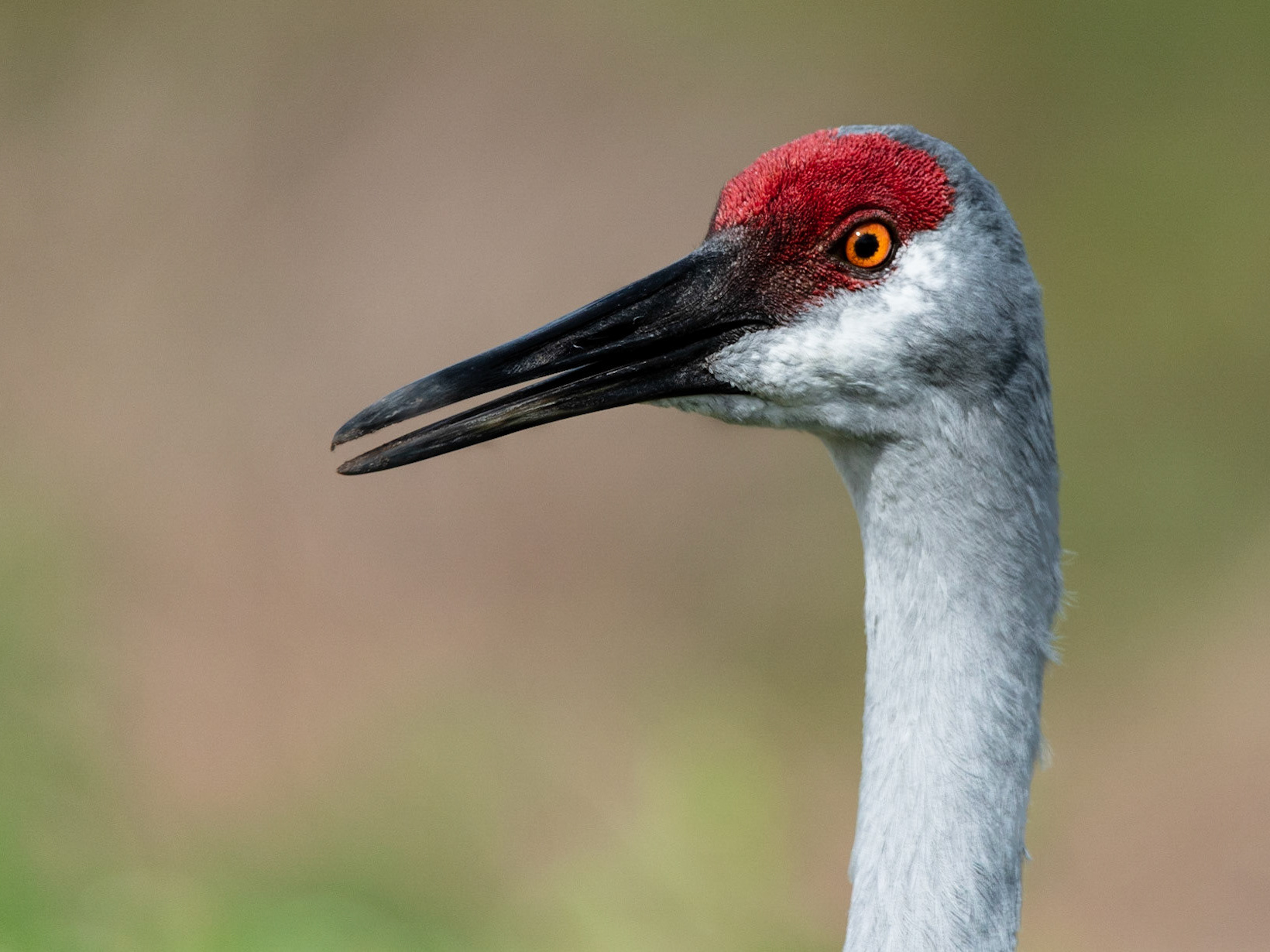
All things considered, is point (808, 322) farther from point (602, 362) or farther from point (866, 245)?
point (602, 362)

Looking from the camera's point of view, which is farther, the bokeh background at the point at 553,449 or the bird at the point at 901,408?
the bokeh background at the point at 553,449

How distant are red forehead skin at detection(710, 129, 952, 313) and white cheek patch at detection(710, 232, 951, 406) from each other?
0.12ft

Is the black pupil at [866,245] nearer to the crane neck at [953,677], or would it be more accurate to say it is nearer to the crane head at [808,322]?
the crane head at [808,322]

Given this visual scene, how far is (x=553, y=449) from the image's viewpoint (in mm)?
7930

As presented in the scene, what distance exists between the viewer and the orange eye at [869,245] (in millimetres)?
2391

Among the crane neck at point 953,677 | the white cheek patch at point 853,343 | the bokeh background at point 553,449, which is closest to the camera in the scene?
the crane neck at point 953,677

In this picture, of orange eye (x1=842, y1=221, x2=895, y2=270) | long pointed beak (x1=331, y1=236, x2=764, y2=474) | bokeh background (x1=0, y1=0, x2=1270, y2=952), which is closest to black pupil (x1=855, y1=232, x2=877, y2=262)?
orange eye (x1=842, y1=221, x2=895, y2=270)

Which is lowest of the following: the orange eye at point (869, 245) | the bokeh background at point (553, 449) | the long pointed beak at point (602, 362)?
the long pointed beak at point (602, 362)

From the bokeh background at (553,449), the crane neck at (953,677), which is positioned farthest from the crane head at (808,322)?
the bokeh background at (553,449)

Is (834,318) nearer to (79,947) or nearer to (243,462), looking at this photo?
(79,947)

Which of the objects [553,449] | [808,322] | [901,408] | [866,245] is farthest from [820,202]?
[553,449]

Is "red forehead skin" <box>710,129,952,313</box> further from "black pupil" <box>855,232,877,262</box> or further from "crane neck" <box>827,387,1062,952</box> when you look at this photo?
"crane neck" <box>827,387,1062,952</box>

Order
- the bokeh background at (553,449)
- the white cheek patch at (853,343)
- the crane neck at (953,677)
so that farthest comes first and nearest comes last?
the bokeh background at (553,449) → the white cheek patch at (853,343) → the crane neck at (953,677)

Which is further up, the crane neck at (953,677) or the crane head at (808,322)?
the crane head at (808,322)
